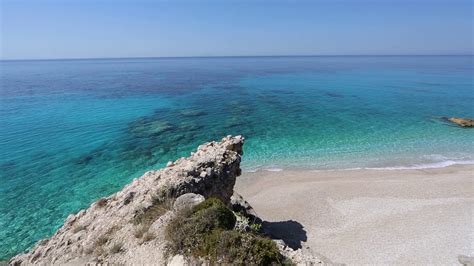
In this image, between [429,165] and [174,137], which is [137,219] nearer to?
[174,137]

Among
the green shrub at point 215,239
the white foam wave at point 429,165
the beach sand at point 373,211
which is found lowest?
the white foam wave at point 429,165

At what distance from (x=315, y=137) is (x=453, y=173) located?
16646 mm

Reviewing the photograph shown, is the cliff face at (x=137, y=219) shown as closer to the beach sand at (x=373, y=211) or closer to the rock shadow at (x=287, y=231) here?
the rock shadow at (x=287, y=231)

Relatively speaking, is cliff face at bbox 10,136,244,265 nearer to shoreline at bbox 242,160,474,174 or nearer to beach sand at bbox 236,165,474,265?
beach sand at bbox 236,165,474,265

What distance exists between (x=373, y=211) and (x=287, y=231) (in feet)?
26.1

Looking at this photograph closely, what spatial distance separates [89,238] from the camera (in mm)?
14812

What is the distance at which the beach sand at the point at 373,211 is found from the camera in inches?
778

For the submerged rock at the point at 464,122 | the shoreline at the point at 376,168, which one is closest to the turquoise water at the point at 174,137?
the shoreline at the point at 376,168

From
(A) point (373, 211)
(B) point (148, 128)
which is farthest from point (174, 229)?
(B) point (148, 128)

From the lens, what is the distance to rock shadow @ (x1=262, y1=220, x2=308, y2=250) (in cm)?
2048

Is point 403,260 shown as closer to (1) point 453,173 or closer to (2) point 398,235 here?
(2) point 398,235

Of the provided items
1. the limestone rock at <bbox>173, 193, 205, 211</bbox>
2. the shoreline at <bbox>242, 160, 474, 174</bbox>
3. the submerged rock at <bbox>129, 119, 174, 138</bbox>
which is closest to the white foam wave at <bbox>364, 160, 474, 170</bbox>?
the shoreline at <bbox>242, 160, 474, 174</bbox>

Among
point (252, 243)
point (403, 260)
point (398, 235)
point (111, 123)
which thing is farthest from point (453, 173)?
point (111, 123)

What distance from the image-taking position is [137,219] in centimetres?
1417
